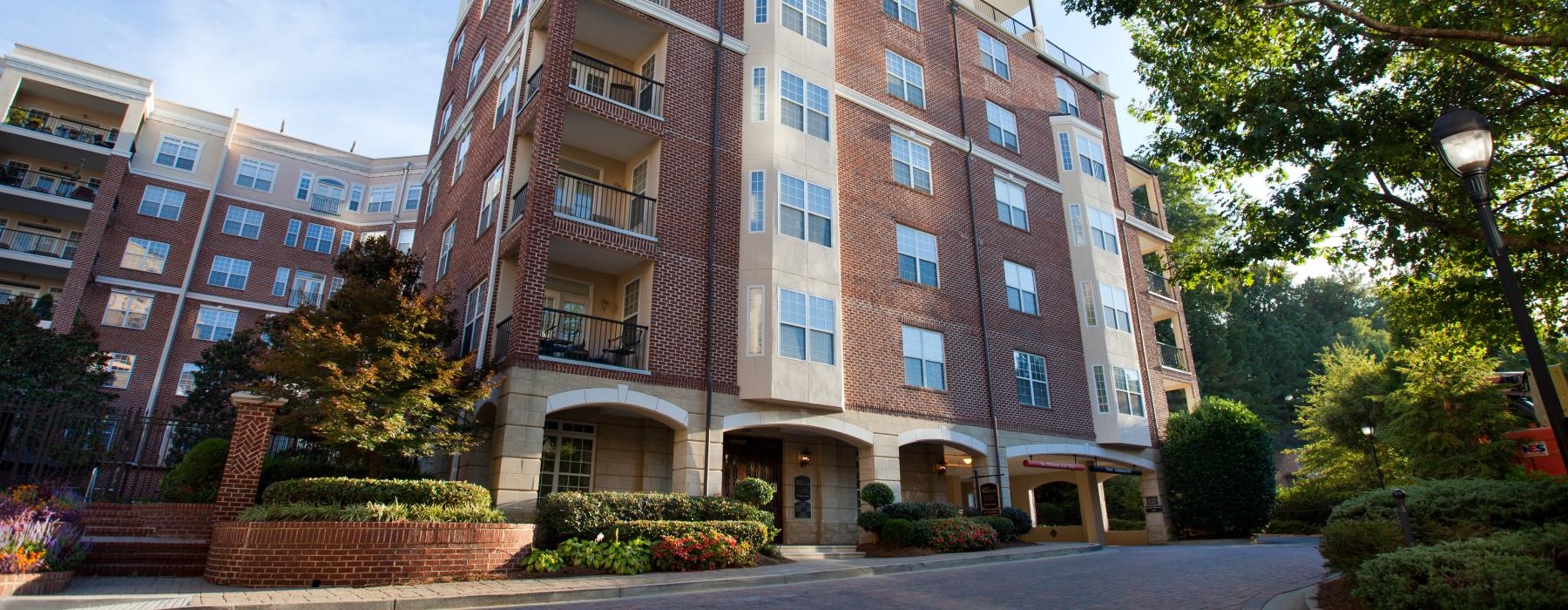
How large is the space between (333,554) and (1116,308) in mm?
24980

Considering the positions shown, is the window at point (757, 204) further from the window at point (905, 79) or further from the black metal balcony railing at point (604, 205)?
the window at point (905, 79)

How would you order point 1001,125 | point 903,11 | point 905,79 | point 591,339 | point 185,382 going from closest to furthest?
point 591,339, point 905,79, point 903,11, point 1001,125, point 185,382

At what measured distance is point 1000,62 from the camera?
95.9 feet

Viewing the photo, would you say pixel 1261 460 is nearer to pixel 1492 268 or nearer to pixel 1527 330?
pixel 1492 268

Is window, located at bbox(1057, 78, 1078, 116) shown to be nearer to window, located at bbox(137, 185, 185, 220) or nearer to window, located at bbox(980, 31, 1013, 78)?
window, located at bbox(980, 31, 1013, 78)

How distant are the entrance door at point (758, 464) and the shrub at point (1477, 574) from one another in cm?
1353

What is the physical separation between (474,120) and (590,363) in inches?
426

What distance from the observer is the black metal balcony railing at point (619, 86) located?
19.3 meters

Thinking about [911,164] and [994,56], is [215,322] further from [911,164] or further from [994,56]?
[994,56]

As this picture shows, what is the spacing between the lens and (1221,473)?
25.6m

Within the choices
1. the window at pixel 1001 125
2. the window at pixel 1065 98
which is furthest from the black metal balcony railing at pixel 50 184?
the window at pixel 1065 98

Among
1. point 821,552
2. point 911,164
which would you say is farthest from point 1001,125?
point 821,552

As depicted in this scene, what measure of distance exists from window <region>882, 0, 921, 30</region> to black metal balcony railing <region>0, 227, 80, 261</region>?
3200 cm

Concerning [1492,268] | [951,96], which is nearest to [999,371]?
[951,96]
